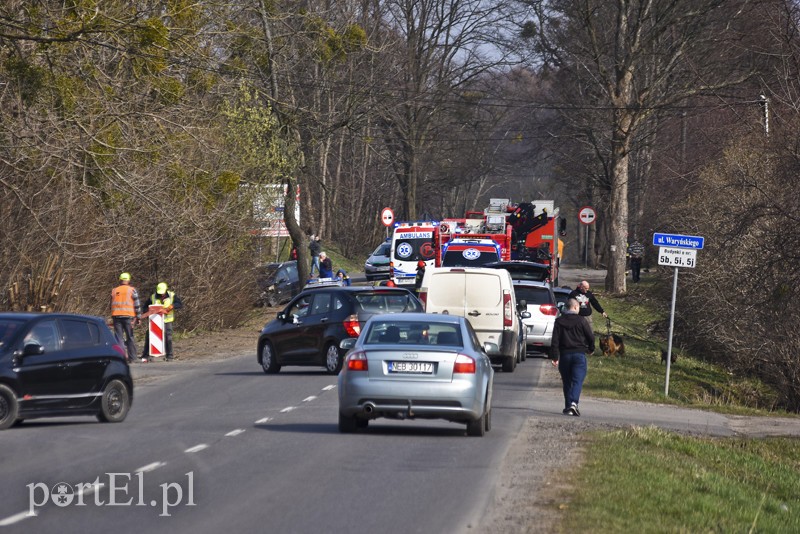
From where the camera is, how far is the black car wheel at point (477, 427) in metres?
14.7

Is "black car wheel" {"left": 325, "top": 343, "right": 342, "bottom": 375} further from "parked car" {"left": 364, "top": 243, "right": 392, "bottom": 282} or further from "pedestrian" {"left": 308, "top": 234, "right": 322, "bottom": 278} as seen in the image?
"parked car" {"left": 364, "top": 243, "right": 392, "bottom": 282}

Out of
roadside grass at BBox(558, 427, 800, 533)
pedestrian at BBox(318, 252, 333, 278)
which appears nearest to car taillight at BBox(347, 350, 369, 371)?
roadside grass at BBox(558, 427, 800, 533)

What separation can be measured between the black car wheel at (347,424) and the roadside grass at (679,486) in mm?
2737

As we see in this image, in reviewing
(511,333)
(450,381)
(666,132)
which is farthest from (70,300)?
(666,132)

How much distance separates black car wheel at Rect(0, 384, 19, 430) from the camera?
15.1 m

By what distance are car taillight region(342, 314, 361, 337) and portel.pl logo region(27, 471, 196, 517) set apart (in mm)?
11939

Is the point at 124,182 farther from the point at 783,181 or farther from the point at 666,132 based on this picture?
the point at 666,132

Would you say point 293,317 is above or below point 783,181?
below

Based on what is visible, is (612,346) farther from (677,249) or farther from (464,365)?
(464,365)

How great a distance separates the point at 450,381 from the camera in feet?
47.1

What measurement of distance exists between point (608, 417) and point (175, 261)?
60.9ft

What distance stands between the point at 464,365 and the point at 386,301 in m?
9.52

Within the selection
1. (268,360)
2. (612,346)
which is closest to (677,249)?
(612,346)

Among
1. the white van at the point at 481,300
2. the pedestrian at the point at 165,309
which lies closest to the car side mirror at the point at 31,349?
the white van at the point at 481,300
